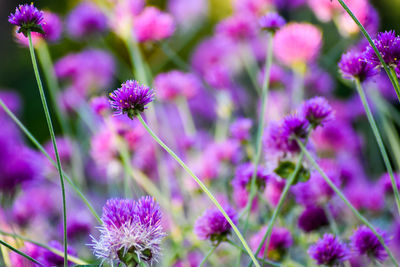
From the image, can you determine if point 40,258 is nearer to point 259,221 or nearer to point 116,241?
point 116,241

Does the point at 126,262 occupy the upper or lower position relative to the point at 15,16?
lower

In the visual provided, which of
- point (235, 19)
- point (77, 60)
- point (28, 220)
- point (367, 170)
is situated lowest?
point (28, 220)

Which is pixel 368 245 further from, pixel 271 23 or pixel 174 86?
pixel 174 86

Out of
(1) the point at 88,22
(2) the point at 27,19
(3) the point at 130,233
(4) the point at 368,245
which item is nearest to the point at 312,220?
(4) the point at 368,245

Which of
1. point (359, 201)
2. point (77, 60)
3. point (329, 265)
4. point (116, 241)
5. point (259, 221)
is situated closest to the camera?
point (116, 241)

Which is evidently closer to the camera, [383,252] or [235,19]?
[383,252]

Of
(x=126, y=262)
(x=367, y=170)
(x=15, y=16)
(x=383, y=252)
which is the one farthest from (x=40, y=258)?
(x=367, y=170)
